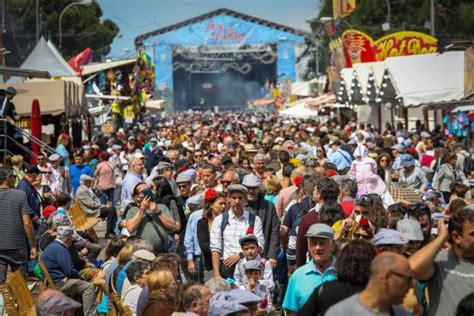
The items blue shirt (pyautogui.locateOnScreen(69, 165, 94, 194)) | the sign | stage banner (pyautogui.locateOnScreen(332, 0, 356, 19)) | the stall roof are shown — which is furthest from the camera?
stage banner (pyautogui.locateOnScreen(332, 0, 356, 19))

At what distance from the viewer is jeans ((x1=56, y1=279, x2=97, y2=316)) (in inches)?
401

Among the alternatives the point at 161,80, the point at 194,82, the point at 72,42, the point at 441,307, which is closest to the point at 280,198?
the point at 441,307

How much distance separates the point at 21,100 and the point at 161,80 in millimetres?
98908

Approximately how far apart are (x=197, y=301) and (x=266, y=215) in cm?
427

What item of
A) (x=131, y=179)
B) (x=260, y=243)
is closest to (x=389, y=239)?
(x=260, y=243)

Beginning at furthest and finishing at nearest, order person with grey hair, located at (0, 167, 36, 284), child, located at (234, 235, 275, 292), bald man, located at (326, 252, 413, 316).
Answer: person with grey hair, located at (0, 167, 36, 284) → child, located at (234, 235, 275, 292) → bald man, located at (326, 252, 413, 316)

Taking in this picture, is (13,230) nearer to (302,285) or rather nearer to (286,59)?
(302,285)

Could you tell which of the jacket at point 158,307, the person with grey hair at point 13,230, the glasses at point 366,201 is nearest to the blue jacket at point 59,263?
the person with grey hair at point 13,230

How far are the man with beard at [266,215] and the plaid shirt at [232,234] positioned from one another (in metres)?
0.36

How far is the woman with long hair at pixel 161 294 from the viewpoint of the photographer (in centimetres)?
717

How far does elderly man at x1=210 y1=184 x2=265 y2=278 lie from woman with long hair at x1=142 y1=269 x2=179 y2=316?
2.39 m

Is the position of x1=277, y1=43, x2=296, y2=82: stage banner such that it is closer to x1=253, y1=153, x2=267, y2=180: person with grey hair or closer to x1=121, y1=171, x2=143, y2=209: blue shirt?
x1=253, y1=153, x2=267, y2=180: person with grey hair

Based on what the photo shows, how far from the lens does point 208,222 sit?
36.2 feet

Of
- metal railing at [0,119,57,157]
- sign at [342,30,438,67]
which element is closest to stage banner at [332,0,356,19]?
sign at [342,30,438,67]
